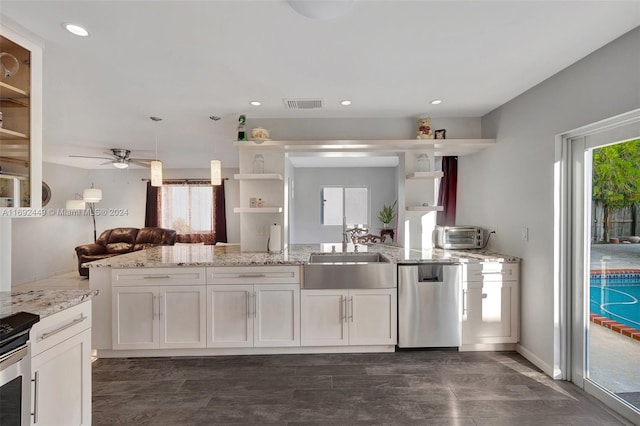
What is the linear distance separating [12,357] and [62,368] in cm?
34

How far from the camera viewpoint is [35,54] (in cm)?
174

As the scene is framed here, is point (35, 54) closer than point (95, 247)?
Yes

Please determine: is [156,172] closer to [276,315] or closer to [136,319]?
[136,319]

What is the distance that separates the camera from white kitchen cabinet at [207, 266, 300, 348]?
2.75m

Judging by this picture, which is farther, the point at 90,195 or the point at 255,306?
the point at 90,195

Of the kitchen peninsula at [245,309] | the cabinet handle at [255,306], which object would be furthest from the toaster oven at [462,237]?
the cabinet handle at [255,306]

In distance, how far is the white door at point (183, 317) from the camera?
2723 millimetres

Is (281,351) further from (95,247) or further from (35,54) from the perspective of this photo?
(95,247)

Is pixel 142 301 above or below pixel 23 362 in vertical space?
below

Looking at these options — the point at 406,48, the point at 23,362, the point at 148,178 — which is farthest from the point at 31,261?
the point at 406,48

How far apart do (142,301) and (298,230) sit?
4722mm

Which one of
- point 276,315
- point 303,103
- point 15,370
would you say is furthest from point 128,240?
point 15,370

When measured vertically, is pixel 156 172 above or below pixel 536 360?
above

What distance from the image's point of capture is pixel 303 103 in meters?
→ 2.93
